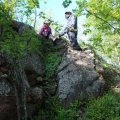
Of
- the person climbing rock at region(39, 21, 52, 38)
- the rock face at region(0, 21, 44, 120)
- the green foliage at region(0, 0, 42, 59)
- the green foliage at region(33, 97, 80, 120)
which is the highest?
the person climbing rock at region(39, 21, 52, 38)

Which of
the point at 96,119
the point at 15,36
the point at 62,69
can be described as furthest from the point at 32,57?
the point at 96,119

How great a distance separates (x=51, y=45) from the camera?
1511 cm

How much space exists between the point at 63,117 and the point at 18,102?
1.86 m

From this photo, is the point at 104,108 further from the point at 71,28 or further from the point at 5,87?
the point at 71,28

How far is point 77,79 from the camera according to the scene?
12727 mm

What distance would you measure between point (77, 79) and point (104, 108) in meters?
1.75

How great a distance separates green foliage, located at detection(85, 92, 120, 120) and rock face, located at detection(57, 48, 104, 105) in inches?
21.4

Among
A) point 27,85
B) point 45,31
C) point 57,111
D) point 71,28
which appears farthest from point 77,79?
point 45,31

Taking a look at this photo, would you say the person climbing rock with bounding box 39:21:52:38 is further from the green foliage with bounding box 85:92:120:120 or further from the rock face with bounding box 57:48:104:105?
the green foliage with bounding box 85:92:120:120

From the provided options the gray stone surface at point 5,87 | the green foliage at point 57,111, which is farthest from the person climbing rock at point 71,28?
the gray stone surface at point 5,87

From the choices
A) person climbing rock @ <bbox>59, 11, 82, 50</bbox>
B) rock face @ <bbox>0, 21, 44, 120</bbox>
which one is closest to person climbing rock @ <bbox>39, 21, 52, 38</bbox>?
person climbing rock @ <bbox>59, 11, 82, 50</bbox>

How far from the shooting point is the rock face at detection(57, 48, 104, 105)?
40.6ft

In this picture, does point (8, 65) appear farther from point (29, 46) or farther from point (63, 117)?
point (63, 117)

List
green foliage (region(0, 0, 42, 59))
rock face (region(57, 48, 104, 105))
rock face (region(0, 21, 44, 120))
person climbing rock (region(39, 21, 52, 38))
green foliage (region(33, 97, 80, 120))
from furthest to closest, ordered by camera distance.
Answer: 1. person climbing rock (region(39, 21, 52, 38))
2. rock face (region(57, 48, 104, 105))
3. green foliage (region(33, 97, 80, 120))
4. rock face (region(0, 21, 44, 120))
5. green foliage (region(0, 0, 42, 59))
